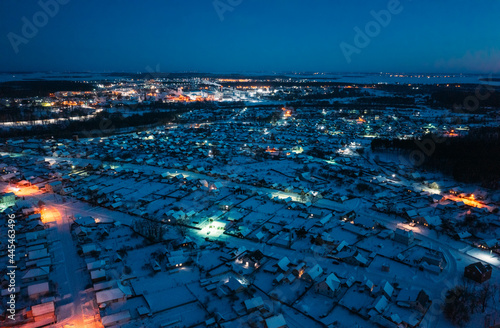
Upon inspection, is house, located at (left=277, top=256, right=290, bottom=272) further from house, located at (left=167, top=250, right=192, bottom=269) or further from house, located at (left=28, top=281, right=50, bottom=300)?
house, located at (left=28, top=281, right=50, bottom=300)

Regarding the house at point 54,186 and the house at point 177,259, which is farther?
the house at point 54,186

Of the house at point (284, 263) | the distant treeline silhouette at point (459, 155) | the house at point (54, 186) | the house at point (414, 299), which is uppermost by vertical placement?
the distant treeline silhouette at point (459, 155)

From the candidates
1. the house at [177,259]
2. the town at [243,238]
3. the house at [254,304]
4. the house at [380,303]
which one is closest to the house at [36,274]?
the town at [243,238]

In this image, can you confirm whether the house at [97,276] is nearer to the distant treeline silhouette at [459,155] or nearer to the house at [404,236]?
the house at [404,236]

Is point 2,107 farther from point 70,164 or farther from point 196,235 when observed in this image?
point 196,235

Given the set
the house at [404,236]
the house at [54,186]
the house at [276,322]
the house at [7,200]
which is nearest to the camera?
the house at [276,322]

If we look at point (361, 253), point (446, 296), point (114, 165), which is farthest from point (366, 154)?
point (114, 165)

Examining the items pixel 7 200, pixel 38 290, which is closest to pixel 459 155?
pixel 38 290
